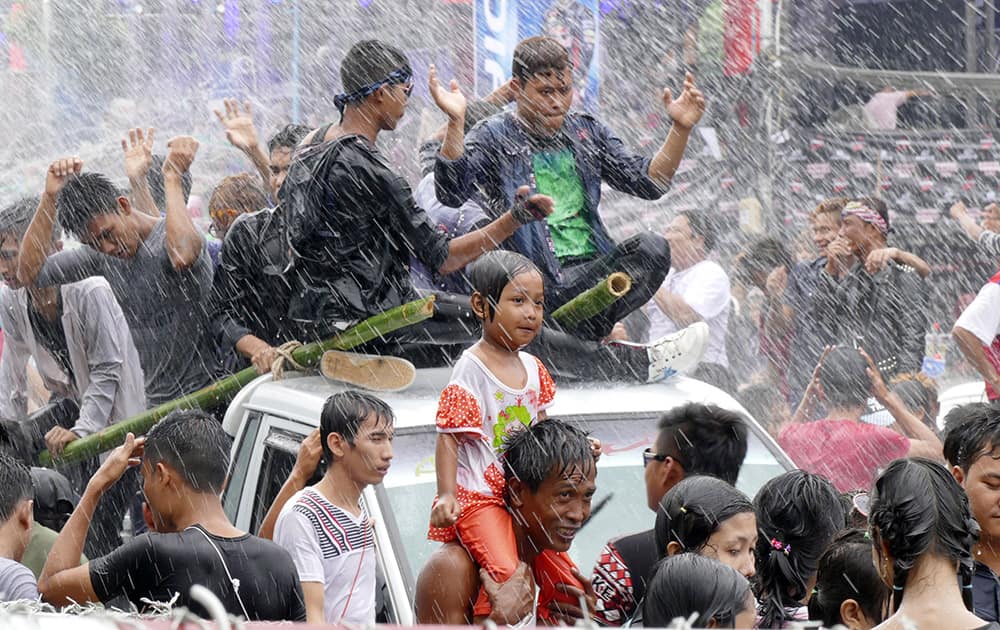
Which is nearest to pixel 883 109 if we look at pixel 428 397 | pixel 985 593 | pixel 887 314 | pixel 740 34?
pixel 740 34

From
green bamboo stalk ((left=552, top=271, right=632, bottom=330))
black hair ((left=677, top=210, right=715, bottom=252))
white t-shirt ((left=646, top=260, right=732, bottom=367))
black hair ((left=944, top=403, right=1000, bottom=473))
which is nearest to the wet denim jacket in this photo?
green bamboo stalk ((left=552, top=271, right=632, bottom=330))

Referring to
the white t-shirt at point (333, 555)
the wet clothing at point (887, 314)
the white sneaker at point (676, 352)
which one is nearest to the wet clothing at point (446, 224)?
the white sneaker at point (676, 352)

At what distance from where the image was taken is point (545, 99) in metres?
6.30

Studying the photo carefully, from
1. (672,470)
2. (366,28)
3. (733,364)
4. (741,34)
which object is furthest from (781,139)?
(672,470)

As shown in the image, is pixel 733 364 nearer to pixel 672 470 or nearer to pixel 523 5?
pixel 523 5

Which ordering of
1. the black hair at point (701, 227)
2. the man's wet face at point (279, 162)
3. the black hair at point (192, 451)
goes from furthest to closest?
the black hair at point (701, 227)
the man's wet face at point (279, 162)
the black hair at point (192, 451)

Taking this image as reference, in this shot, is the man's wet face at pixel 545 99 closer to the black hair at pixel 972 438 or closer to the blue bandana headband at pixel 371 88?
the blue bandana headband at pixel 371 88

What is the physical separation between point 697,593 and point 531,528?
102 centimetres

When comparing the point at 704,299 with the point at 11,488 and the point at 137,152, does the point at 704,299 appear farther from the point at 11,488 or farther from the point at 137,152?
the point at 11,488

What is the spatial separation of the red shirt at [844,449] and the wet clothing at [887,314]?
2423 millimetres

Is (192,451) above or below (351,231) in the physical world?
below

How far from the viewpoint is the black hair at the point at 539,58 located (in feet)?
20.6

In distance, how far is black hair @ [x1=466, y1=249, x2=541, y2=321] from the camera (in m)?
4.97

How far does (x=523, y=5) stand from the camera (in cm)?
1186
